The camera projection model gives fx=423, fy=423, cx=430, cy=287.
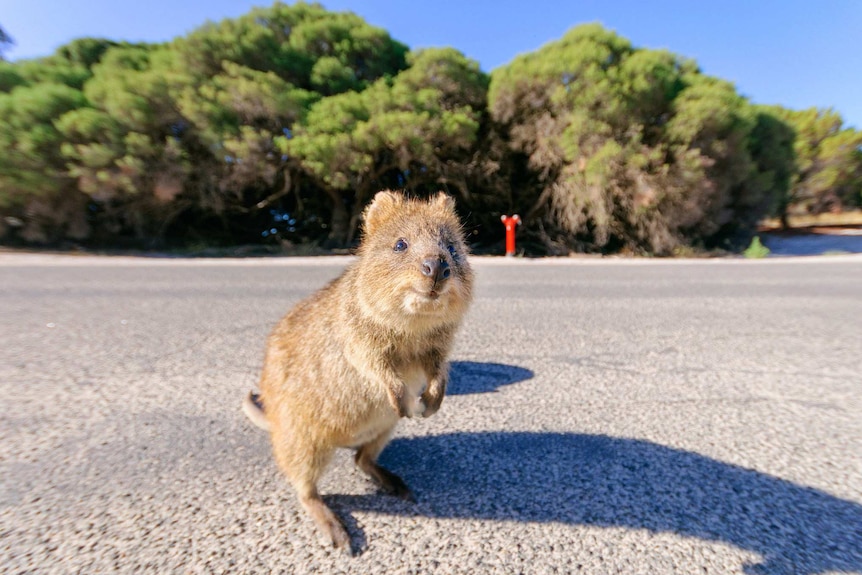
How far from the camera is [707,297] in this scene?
18.2 ft

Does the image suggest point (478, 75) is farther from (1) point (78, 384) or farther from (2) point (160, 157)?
(1) point (78, 384)

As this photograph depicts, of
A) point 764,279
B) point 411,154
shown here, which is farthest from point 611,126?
point 764,279

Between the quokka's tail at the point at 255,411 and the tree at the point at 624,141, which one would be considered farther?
the tree at the point at 624,141

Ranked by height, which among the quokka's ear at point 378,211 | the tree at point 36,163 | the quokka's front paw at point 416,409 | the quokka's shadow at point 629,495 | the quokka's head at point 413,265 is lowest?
the quokka's shadow at point 629,495

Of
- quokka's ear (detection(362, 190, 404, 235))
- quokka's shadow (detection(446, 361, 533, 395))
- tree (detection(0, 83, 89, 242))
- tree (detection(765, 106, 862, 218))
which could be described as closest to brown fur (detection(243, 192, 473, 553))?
quokka's ear (detection(362, 190, 404, 235))

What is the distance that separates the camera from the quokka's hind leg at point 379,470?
1658 millimetres

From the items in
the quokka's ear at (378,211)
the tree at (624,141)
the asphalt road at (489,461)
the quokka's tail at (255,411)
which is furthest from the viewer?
the tree at (624,141)

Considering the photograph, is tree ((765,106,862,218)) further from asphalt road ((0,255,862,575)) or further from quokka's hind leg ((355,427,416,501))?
quokka's hind leg ((355,427,416,501))

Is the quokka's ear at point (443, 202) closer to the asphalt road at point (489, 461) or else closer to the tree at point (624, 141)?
the asphalt road at point (489, 461)

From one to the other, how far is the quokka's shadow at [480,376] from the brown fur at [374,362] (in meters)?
0.85

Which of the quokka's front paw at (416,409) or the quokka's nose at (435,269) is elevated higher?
the quokka's nose at (435,269)

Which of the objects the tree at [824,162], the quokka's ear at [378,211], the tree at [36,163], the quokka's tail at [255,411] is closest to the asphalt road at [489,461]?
the quokka's tail at [255,411]

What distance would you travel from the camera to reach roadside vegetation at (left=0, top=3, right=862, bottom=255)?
13.6m

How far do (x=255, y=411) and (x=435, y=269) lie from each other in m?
1.13
